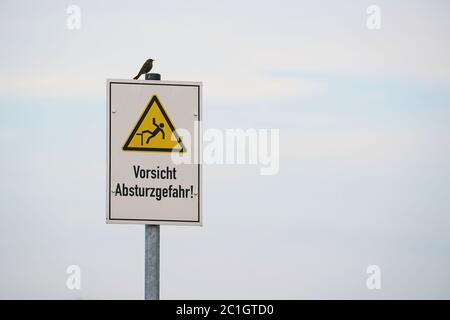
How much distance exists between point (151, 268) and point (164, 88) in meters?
1.24

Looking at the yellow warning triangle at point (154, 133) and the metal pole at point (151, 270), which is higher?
the yellow warning triangle at point (154, 133)

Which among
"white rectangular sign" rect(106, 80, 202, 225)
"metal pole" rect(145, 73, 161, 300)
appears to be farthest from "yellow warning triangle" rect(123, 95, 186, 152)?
"metal pole" rect(145, 73, 161, 300)

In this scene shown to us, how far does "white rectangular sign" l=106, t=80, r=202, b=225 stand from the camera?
4.23 metres

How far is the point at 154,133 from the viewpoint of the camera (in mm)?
4262

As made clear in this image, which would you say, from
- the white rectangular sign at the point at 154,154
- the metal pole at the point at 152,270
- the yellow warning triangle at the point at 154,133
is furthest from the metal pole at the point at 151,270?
the yellow warning triangle at the point at 154,133

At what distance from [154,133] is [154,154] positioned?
147 millimetres

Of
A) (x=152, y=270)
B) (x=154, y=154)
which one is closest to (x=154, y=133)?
(x=154, y=154)

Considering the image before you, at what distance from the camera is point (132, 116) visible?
14.1ft

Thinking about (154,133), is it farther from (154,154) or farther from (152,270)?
(152,270)

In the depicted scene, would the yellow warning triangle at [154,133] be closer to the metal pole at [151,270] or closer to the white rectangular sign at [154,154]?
the white rectangular sign at [154,154]

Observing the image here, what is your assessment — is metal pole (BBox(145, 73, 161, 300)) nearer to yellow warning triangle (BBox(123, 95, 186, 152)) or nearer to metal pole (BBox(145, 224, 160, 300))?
metal pole (BBox(145, 224, 160, 300))

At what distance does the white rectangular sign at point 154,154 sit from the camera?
13.9 feet
